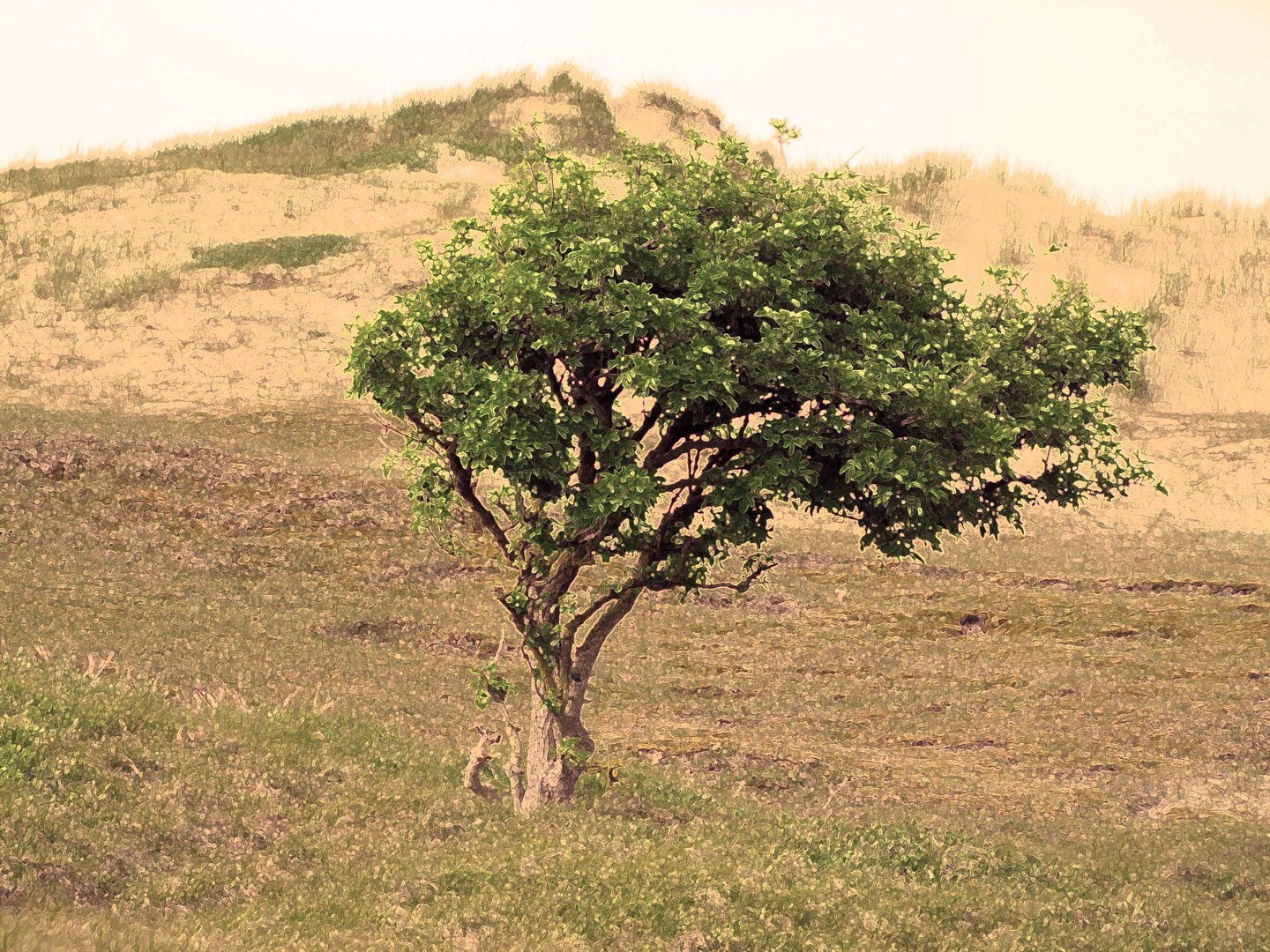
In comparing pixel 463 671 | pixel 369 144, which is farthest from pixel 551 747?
pixel 369 144

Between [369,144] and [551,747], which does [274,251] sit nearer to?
[369,144]

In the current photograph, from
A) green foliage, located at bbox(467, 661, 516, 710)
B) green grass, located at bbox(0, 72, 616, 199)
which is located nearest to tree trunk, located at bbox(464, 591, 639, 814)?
green foliage, located at bbox(467, 661, 516, 710)

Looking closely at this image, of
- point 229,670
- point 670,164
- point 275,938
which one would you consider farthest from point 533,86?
point 275,938

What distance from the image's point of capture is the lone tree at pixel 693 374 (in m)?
A: 17.6

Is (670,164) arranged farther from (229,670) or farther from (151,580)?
(151,580)

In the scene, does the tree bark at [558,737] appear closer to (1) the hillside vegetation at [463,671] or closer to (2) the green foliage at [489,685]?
(2) the green foliage at [489,685]

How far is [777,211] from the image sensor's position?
1911 centimetres

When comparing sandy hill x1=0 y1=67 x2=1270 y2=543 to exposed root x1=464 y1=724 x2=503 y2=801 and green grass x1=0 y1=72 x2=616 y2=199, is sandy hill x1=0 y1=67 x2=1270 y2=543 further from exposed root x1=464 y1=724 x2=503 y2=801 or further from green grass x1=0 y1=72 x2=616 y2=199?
exposed root x1=464 y1=724 x2=503 y2=801

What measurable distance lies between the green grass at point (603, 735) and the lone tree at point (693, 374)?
3.81 meters

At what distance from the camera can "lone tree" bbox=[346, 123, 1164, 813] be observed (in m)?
17.6

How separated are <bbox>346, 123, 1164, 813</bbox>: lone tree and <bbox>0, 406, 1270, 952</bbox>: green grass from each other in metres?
3.81

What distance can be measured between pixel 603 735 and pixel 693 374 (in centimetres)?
1493

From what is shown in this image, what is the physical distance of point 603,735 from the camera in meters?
30.1

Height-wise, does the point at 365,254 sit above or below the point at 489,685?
above
